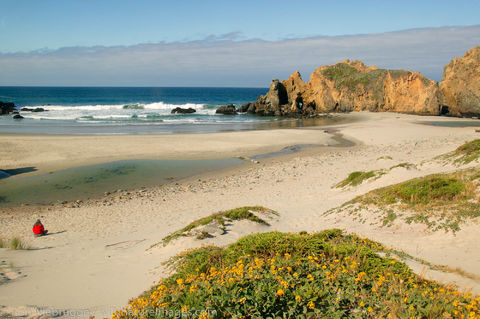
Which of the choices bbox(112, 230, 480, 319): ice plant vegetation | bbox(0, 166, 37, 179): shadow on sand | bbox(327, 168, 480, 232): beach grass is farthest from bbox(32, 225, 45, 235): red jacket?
bbox(0, 166, 37, 179): shadow on sand

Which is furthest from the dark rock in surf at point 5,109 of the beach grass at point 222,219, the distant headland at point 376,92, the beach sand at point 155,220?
the beach grass at point 222,219

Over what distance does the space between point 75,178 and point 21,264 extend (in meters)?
12.1

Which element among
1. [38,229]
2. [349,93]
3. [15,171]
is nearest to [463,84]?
[349,93]

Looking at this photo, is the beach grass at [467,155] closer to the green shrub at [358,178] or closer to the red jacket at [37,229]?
the green shrub at [358,178]

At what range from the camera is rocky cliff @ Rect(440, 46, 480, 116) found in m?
48.1

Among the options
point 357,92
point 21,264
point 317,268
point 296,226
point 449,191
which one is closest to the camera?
point 317,268

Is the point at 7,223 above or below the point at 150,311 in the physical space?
below

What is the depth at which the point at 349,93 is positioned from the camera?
6009 cm

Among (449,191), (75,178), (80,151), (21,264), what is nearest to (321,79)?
(80,151)

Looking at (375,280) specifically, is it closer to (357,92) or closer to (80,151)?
(80,151)

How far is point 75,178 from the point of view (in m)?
18.8

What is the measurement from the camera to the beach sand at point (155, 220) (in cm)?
596

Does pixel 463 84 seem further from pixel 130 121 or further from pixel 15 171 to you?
pixel 15 171

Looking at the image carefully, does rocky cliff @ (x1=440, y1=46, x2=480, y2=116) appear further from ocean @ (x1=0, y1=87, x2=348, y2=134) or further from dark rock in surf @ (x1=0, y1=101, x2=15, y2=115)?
dark rock in surf @ (x1=0, y1=101, x2=15, y2=115)
